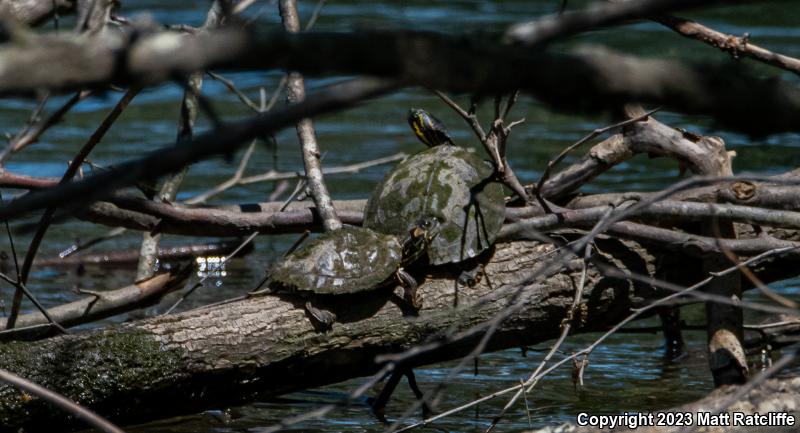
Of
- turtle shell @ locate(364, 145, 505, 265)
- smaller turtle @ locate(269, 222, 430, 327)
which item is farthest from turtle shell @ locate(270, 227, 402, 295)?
turtle shell @ locate(364, 145, 505, 265)

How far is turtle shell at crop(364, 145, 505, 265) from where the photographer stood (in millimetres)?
3744

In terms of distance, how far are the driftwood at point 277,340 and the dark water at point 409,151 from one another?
18.2 inches

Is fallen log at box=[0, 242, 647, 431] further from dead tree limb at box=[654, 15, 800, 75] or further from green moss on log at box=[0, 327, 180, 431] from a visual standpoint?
dead tree limb at box=[654, 15, 800, 75]

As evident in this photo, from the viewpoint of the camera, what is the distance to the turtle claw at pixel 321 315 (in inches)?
135

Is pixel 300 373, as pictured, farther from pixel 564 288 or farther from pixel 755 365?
pixel 755 365

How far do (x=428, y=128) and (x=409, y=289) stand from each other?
3.56 ft

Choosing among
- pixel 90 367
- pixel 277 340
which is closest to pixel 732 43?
pixel 277 340

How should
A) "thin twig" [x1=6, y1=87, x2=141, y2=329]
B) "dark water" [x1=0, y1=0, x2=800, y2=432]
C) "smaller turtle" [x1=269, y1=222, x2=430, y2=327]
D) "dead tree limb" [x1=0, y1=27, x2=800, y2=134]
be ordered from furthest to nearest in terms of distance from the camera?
"dark water" [x1=0, y1=0, x2=800, y2=432], "smaller turtle" [x1=269, y1=222, x2=430, y2=327], "thin twig" [x1=6, y1=87, x2=141, y2=329], "dead tree limb" [x1=0, y1=27, x2=800, y2=134]

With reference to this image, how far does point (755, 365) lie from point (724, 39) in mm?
1640

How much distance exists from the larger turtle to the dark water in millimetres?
544

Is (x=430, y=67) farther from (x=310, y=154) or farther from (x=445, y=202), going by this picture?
(x=310, y=154)

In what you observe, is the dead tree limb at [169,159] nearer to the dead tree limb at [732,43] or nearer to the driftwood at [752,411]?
the driftwood at [752,411]

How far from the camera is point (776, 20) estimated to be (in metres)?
12.2

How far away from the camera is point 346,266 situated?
3.51m
